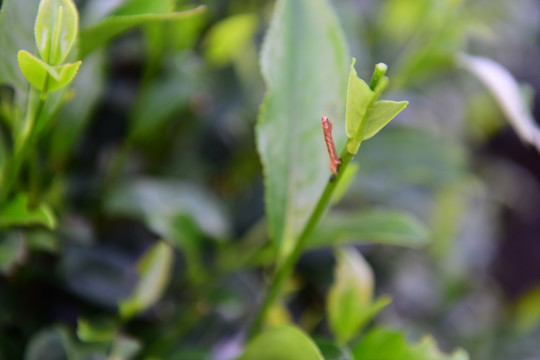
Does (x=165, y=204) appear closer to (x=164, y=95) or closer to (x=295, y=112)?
(x=164, y=95)

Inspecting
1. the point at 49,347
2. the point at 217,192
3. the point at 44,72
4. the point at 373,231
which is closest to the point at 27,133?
the point at 44,72

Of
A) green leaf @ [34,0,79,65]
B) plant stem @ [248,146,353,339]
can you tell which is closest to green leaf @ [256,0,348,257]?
plant stem @ [248,146,353,339]

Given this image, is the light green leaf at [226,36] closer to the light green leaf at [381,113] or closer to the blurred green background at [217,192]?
the blurred green background at [217,192]

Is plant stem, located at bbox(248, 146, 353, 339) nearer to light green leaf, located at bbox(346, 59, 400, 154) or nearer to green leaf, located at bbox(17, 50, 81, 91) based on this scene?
light green leaf, located at bbox(346, 59, 400, 154)

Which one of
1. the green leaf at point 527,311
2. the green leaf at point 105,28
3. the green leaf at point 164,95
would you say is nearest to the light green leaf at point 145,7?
the green leaf at point 105,28

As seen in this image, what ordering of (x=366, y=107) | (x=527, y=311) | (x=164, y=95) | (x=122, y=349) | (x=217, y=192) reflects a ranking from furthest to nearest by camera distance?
(x=527, y=311), (x=217, y=192), (x=164, y=95), (x=122, y=349), (x=366, y=107)

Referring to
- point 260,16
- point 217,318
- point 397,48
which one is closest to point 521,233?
point 397,48

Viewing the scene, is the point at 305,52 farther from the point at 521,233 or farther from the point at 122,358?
the point at 521,233
